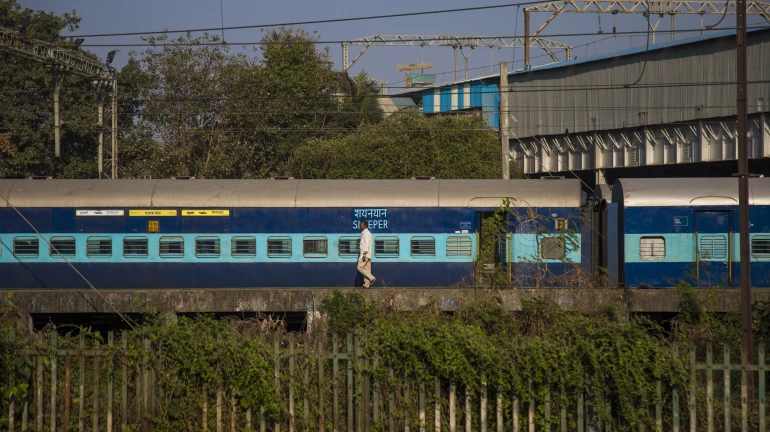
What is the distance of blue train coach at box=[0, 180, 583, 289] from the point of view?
57.4 ft

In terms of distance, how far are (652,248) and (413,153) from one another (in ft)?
52.0

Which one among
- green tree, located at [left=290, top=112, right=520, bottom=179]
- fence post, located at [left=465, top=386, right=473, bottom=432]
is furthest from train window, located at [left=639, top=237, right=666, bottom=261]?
green tree, located at [left=290, top=112, right=520, bottom=179]

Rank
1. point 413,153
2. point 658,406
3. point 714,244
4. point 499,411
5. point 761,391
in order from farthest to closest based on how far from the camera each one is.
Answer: point 413,153 → point 714,244 → point 499,411 → point 658,406 → point 761,391

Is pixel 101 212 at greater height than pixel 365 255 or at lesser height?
greater

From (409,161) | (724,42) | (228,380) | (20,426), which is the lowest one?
(20,426)

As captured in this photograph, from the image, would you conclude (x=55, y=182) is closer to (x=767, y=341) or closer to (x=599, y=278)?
(x=599, y=278)

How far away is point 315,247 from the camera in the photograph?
17.6m

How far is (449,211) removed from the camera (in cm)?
1761

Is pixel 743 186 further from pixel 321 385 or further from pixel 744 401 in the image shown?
pixel 321 385

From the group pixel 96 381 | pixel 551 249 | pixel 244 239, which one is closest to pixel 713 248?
pixel 551 249

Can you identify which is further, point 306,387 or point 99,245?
point 99,245

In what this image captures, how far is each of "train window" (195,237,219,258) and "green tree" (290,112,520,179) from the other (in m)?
14.3

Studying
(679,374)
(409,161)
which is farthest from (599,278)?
(409,161)

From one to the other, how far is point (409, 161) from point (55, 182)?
1600 centimetres
